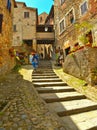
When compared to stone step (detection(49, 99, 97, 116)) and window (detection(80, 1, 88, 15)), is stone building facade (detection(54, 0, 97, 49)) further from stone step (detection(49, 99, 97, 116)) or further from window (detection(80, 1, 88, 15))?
stone step (detection(49, 99, 97, 116))

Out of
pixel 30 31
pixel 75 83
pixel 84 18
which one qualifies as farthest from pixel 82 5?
pixel 30 31

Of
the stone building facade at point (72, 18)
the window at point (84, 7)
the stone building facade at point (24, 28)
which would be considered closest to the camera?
the stone building facade at point (72, 18)

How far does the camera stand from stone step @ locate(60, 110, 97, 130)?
3937mm

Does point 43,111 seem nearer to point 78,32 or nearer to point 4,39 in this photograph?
point 4,39

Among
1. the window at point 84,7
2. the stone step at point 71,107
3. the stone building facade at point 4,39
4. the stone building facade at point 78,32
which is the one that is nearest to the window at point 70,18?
the stone building facade at point 78,32

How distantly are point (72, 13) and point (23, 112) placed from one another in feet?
46.1

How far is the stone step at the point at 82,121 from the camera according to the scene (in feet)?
12.9

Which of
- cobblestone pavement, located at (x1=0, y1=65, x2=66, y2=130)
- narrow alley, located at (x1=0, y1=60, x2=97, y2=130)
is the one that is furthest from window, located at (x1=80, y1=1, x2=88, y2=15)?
cobblestone pavement, located at (x1=0, y1=65, x2=66, y2=130)

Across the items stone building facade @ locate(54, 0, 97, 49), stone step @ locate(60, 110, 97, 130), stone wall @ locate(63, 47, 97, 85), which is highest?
stone building facade @ locate(54, 0, 97, 49)

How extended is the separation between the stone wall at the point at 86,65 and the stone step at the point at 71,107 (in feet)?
5.76

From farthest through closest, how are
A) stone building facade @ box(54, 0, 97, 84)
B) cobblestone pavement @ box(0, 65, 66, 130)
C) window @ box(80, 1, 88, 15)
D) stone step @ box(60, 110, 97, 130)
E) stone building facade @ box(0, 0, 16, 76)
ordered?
window @ box(80, 1, 88, 15) → stone building facade @ box(0, 0, 16, 76) → stone building facade @ box(54, 0, 97, 84) → stone step @ box(60, 110, 97, 130) → cobblestone pavement @ box(0, 65, 66, 130)

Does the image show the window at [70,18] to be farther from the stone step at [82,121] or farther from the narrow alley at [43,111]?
the stone step at [82,121]

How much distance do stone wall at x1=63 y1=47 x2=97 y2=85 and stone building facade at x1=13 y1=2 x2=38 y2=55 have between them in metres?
15.6

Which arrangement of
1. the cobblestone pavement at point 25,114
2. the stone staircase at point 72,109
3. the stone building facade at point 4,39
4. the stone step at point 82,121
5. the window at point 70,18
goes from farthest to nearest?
the window at point 70,18
the stone building facade at point 4,39
the stone staircase at point 72,109
the stone step at point 82,121
the cobblestone pavement at point 25,114
